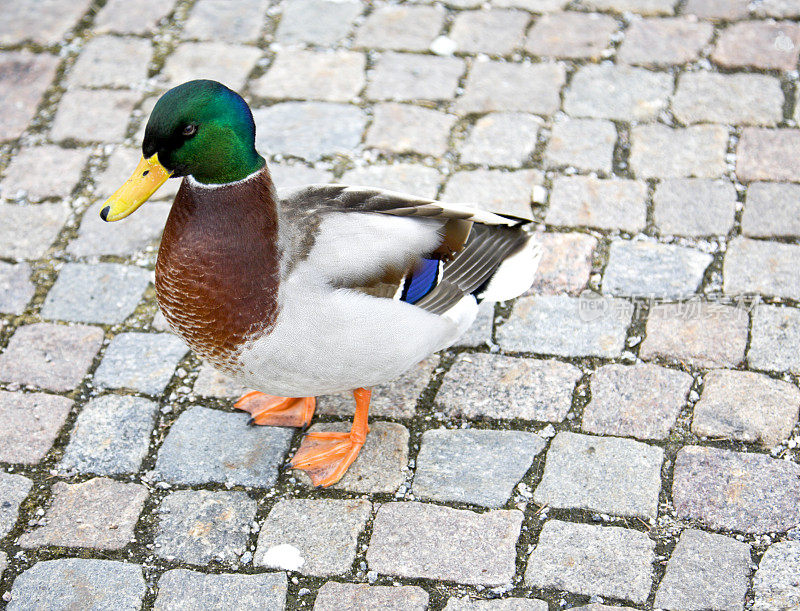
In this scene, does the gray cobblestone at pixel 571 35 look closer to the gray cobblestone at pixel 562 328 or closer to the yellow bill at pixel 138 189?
the gray cobblestone at pixel 562 328

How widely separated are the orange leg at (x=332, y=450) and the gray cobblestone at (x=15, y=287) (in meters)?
1.34

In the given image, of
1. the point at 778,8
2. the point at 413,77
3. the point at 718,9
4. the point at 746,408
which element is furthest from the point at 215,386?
the point at 778,8

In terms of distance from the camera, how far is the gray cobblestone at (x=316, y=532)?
107 inches

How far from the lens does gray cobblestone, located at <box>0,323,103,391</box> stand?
10.8 feet

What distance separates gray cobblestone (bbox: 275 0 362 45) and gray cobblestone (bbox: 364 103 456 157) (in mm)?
702

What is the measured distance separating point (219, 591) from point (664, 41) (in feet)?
11.7

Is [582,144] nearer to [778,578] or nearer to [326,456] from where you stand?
[326,456]

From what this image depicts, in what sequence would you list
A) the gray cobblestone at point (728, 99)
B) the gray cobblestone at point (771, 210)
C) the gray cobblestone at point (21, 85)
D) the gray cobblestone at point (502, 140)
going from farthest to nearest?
1. the gray cobblestone at point (21, 85)
2. the gray cobblestone at point (728, 99)
3. the gray cobblestone at point (502, 140)
4. the gray cobblestone at point (771, 210)

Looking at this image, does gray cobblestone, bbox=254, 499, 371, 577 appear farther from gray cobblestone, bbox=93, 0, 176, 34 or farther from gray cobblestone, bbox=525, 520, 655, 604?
gray cobblestone, bbox=93, 0, 176, 34

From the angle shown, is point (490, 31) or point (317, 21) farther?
point (317, 21)

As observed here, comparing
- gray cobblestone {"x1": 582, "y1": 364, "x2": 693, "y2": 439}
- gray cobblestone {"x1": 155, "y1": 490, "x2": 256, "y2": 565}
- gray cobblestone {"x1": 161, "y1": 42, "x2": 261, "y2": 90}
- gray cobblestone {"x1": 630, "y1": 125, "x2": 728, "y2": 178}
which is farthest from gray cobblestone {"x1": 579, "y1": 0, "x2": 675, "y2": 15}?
gray cobblestone {"x1": 155, "y1": 490, "x2": 256, "y2": 565}

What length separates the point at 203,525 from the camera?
111 inches

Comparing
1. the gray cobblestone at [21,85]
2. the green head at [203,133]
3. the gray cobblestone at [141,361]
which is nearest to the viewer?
the green head at [203,133]

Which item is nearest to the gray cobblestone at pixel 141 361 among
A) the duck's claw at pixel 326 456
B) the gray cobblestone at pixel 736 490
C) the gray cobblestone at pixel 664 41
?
the duck's claw at pixel 326 456
